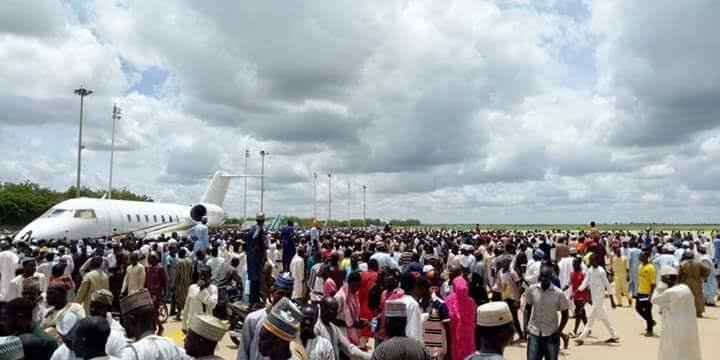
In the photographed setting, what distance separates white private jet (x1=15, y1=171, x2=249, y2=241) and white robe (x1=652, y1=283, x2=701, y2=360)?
21625 mm

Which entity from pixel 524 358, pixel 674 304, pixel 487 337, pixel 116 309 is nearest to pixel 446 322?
pixel 487 337

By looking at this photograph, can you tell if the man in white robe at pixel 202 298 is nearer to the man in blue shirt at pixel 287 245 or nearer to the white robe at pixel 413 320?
the white robe at pixel 413 320

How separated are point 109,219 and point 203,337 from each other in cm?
2589

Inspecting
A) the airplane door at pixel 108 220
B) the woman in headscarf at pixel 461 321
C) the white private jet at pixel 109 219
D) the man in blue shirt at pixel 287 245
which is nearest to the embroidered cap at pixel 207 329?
the woman in headscarf at pixel 461 321

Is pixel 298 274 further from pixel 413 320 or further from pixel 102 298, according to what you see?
pixel 102 298

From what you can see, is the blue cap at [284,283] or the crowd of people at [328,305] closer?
the crowd of people at [328,305]

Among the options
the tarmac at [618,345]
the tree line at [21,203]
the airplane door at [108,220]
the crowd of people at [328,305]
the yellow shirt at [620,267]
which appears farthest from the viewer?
the tree line at [21,203]

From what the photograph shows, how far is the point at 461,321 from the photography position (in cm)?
680

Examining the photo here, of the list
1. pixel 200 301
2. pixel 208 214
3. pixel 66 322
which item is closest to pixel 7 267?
pixel 200 301

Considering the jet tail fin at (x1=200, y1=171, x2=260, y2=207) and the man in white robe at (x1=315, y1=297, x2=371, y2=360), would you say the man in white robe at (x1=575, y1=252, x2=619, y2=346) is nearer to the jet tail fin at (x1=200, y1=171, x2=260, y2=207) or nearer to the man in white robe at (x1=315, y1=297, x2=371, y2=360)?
the man in white robe at (x1=315, y1=297, x2=371, y2=360)

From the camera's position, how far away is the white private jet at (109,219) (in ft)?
79.7

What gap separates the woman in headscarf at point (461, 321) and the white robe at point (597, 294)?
5194mm

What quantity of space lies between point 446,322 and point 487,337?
7.21 feet

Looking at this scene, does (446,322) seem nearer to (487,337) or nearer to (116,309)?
(487,337)
